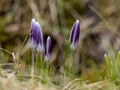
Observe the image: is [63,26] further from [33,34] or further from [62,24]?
[33,34]

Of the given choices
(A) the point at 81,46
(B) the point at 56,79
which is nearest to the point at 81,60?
(A) the point at 81,46

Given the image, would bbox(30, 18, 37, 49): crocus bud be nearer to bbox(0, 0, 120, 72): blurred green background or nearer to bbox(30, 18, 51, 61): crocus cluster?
bbox(30, 18, 51, 61): crocus cluster

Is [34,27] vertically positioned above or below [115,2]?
below

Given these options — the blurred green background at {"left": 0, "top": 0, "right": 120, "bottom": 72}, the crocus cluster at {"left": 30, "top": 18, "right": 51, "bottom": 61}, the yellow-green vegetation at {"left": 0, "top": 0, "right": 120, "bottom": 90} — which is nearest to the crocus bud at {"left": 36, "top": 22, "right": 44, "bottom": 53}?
the crocus cluster at {"left": 30, "top": 18, "right": 51, "bottom": 61}

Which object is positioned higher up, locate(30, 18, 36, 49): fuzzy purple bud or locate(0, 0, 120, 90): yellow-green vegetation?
locate(0, 0, 120, 90): yellow-green vegetation

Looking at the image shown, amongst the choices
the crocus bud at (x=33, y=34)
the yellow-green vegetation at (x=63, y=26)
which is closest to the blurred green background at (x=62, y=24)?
the yellow-green vegetation at (x=63, y=26)

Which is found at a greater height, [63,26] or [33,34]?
[63,26]

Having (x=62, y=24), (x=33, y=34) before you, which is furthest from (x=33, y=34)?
(x=62, y=24)

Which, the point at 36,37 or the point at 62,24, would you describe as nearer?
the point at 36,37

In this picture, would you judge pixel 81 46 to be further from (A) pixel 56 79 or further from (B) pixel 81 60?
(A) pixel 56 79

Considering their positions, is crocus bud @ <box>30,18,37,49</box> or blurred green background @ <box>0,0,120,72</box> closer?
crocus bud @ <box>30,18,37,49</box>

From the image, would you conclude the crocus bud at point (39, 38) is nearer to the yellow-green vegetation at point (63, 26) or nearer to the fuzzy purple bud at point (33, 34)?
the fuzzy purple bud at point (33, 34)
